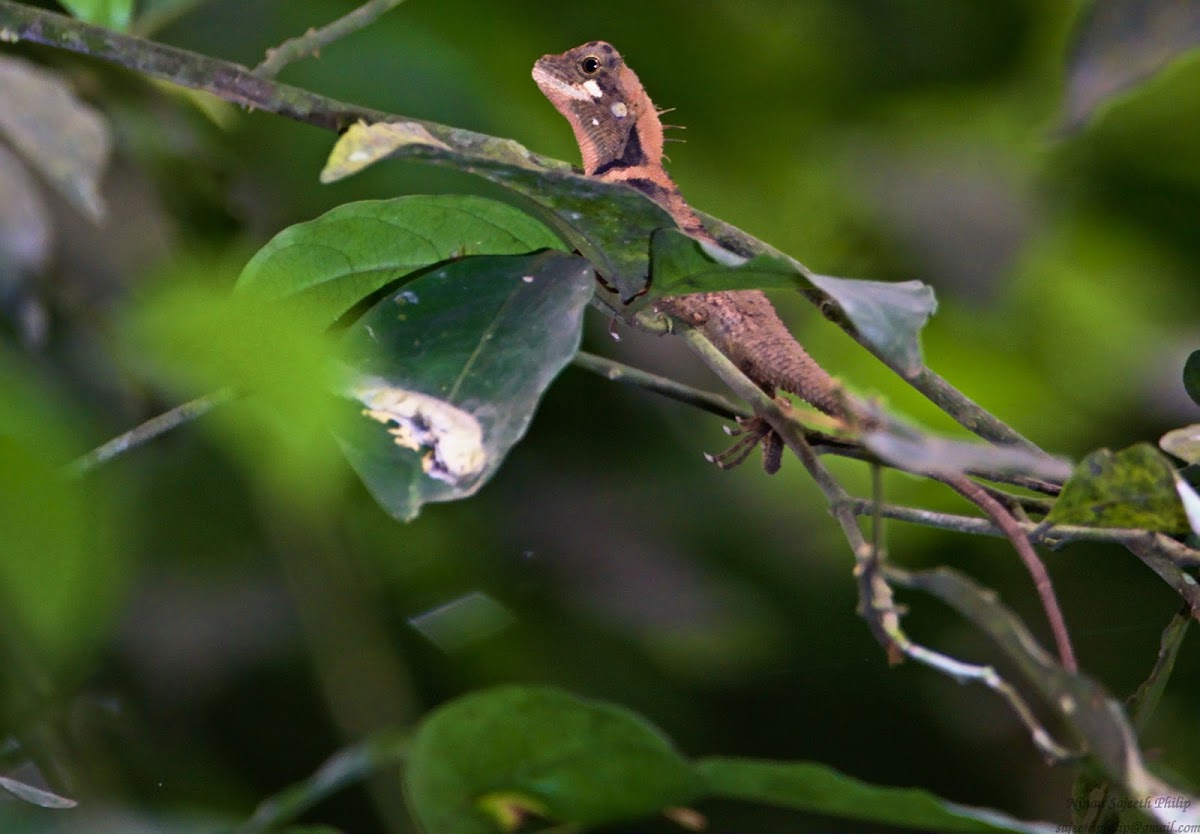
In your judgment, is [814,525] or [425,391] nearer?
[425,391]

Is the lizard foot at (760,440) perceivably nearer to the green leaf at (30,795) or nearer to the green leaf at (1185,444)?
the green leaf at (1185,444)

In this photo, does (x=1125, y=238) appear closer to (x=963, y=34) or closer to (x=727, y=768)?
(x=963, y=34)

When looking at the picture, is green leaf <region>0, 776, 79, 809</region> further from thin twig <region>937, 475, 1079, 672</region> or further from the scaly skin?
the scaly skin

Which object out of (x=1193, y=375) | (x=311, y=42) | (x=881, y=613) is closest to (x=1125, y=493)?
(x=881, y=613)

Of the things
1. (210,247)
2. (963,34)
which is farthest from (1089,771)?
(963,34)

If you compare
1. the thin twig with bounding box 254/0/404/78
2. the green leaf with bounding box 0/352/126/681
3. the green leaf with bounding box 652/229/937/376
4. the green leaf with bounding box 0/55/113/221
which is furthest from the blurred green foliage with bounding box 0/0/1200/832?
the green leaf with bounding box 0/352/126/681

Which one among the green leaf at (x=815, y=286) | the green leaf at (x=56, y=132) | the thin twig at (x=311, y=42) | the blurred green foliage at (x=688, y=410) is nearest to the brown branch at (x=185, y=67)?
the thin twig at (x=311, y=42)
